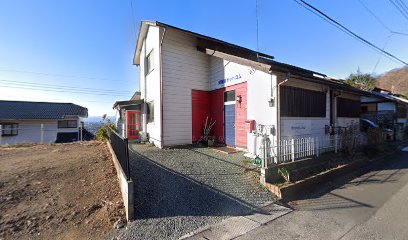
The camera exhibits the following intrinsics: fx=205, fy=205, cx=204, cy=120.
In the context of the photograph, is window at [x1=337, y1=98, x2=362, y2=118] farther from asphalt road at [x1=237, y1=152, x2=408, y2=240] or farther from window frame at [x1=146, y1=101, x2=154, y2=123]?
window frame at [x1=146, y1=101, x2=154, y2=123]

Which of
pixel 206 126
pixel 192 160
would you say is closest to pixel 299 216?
pixel 192 160

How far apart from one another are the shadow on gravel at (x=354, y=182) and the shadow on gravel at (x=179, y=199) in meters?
1.54

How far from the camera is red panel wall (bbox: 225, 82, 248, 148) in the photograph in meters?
8.75

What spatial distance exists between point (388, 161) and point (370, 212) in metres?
6.91

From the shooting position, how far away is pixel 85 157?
329 inches

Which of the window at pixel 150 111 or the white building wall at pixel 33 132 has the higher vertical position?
the window at pixel 150 111

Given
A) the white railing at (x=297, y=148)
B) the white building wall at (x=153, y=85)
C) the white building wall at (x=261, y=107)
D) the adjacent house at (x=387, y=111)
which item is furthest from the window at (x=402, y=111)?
the white building wall at (x=153, y=85)

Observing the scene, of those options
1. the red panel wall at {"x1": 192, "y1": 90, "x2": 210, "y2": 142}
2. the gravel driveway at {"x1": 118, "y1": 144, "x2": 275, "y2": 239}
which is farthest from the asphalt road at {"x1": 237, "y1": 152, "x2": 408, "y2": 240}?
the red panel wall at {"x1": 192, "y1": 90, "x2": 210, "y2": 142}

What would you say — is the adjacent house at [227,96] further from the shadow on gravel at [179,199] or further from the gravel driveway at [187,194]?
the shadow on gravel at [179,199]

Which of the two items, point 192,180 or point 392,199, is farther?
point 192,180

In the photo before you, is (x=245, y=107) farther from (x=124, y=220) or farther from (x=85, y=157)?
(x=85, y=157)

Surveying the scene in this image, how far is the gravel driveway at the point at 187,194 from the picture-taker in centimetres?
368

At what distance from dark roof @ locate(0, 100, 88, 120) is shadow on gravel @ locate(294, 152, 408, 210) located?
2699 cm

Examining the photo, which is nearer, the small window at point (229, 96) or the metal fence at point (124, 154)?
the metal fence at point (124, 154)
